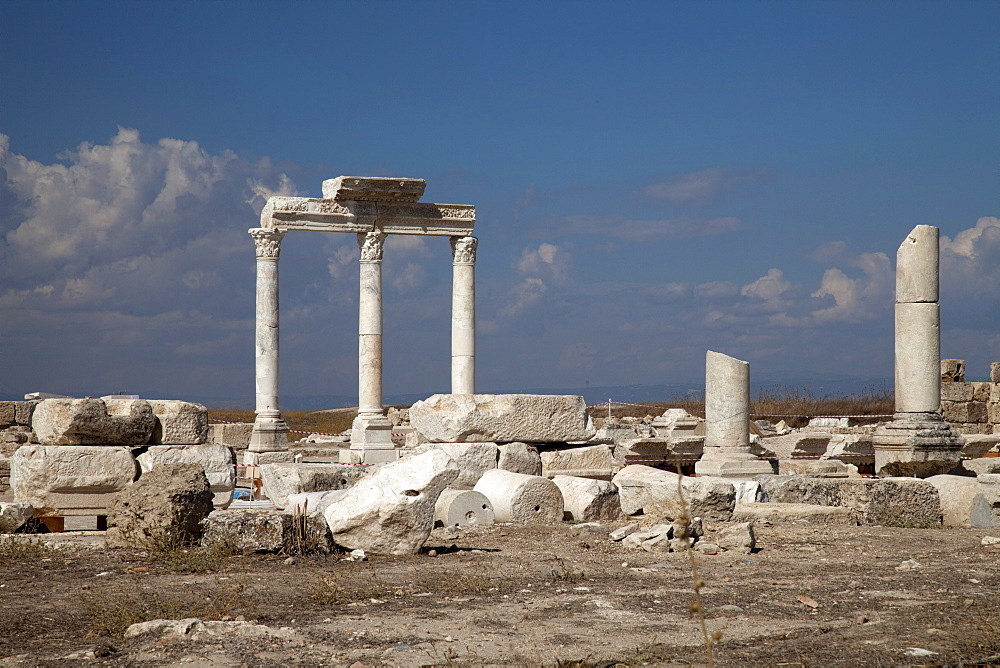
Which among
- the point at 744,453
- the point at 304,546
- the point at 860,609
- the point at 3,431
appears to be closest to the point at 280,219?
the point at 3,431

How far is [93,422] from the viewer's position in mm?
9938

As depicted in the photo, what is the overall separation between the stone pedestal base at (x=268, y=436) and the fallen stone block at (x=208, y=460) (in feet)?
34.7

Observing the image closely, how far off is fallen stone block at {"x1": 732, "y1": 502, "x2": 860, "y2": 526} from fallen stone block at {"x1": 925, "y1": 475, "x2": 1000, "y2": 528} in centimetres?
95

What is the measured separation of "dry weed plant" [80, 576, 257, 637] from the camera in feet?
19.0

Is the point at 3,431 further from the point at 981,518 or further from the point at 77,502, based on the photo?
the point at 981,518

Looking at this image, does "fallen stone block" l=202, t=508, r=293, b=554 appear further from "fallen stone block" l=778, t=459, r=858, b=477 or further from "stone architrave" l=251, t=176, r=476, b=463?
"stone architrave" l=251, t=176, r=476, b=463

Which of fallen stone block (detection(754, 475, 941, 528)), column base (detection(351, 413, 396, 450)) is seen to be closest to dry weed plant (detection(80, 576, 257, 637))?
fallen stone block (detection(754, 475, 941, 528))

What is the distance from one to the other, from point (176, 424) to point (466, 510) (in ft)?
9.90

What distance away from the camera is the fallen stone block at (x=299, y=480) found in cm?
1080

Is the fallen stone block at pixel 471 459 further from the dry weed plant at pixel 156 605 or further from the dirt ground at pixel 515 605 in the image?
the dry weed plant at pixel 156 605

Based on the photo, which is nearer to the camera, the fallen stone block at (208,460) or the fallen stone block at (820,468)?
the fallen stone block at (208,460)

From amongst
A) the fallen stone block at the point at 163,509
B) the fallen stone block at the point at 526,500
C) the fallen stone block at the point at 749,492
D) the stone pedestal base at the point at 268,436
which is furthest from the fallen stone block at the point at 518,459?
the stone pedestal base at the point at 268,436

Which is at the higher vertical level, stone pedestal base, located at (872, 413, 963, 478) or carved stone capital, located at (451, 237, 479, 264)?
carved stone capital, located at (451, 237, 479, 264)

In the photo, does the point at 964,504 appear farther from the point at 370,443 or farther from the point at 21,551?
the point at 370,443
